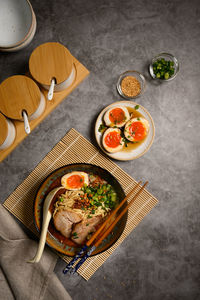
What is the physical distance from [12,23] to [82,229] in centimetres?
229

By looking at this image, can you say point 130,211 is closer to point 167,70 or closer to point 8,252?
point 8,252

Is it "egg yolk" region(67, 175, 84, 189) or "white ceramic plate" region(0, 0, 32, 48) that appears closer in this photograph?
"egg yolk" region(67, 175, 84, 189)

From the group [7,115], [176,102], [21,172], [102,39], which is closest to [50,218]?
[21,172]

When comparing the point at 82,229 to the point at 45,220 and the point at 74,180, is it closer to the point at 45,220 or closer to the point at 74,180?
the point at 45,220

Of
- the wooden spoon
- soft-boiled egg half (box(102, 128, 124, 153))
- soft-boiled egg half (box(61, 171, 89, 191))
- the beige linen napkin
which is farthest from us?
soft-boiled egg half (box(102, 128, 124, 153))

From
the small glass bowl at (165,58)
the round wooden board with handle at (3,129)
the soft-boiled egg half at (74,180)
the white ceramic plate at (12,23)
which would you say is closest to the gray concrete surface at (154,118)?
the small glass bowl at (165,58)

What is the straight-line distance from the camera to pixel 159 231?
2.90m

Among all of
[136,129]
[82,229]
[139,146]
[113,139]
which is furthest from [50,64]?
[82,229]

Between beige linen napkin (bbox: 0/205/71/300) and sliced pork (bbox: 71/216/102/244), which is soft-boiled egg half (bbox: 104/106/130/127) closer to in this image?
sliced pork (bbox: 71/216/102/244)

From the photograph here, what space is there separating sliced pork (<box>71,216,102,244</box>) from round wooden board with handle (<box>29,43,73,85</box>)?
1.40 meters

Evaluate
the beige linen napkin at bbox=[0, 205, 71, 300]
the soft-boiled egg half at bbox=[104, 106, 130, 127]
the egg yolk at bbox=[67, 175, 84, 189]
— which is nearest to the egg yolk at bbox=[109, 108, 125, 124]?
the soft-boiled egg half at bbox=[104, 106, 130, 127]

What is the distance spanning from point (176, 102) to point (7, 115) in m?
1.82

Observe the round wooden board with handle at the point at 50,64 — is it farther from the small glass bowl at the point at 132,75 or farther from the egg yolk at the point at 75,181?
the egg yolk at the point at 75,181

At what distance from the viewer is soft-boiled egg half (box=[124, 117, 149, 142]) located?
9.09 ft
